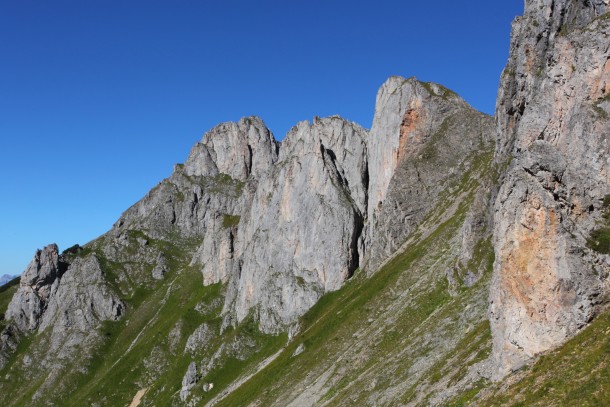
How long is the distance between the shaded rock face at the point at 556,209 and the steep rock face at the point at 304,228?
92760 mm

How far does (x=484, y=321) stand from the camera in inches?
1984

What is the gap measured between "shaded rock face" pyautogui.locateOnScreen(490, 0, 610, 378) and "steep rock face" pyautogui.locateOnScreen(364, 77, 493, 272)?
225ft

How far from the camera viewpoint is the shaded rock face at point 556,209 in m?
34.2

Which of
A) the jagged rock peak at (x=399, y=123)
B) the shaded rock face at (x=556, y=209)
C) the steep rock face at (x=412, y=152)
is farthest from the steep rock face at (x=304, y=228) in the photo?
the shaded rock face at (x=556, y=209)

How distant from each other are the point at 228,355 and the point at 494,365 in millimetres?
100387

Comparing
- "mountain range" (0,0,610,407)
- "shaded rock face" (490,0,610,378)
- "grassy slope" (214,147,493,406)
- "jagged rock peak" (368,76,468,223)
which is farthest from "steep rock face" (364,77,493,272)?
"shaded rock face" (490,0,610,378)

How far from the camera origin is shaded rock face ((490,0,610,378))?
34219 mm

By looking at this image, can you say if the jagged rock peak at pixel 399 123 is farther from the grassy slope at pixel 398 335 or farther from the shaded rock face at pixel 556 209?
the shaded rock face at pixel 556 209

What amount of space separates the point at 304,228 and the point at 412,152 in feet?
126

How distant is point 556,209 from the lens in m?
36.0

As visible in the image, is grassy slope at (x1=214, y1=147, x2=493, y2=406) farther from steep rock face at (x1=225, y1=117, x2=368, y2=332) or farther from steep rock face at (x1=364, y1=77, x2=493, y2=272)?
steep rock face at (x1=225, y1=117, x2=368, y2=332)

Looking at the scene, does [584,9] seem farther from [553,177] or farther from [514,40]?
[553,177]

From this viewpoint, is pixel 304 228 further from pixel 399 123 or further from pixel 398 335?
pixel 398 335

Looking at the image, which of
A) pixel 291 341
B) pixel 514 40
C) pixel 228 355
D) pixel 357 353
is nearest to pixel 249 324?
pixel 228 355
